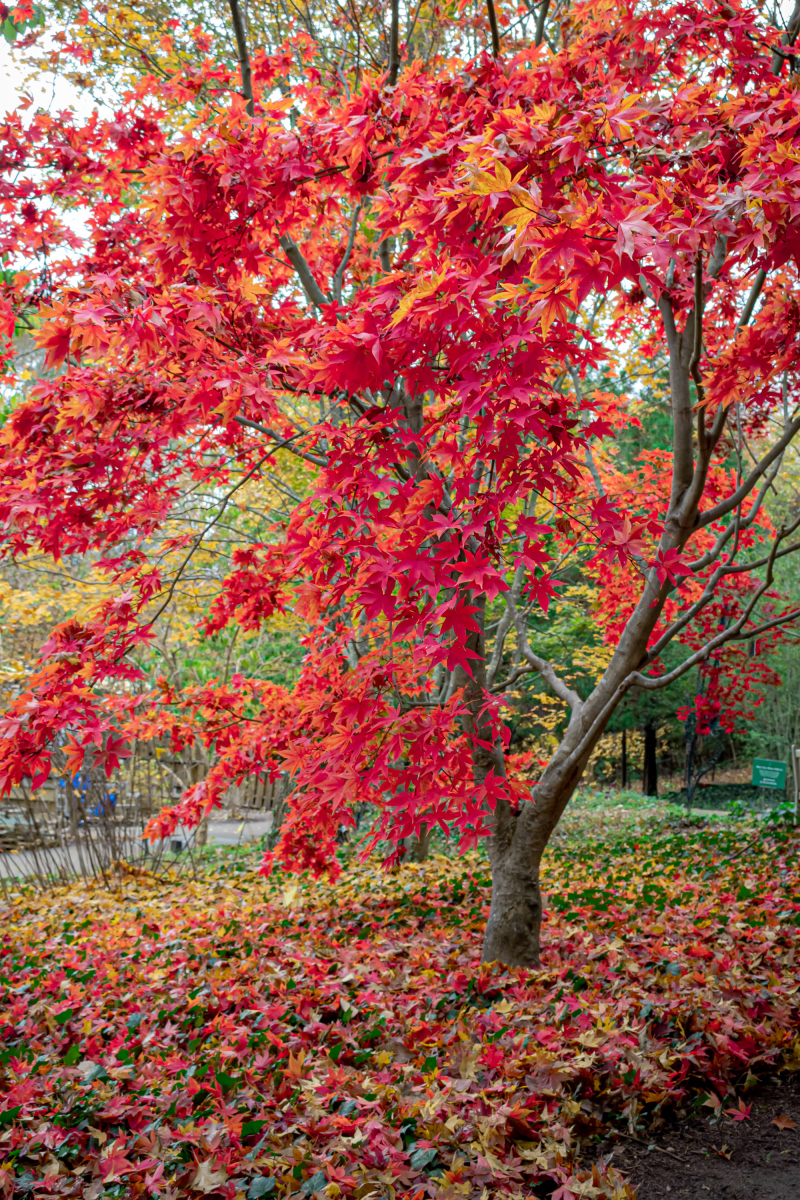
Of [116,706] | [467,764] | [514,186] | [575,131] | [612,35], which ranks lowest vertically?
[467,764]

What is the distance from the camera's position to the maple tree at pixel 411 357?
192 centimetres

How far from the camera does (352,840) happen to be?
29.5 ft

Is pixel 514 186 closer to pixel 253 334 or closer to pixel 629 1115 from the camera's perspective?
pixel 253 334

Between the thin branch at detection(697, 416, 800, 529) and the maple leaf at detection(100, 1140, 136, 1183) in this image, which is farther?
the thin branch at detection(697, 416, 800, 529)

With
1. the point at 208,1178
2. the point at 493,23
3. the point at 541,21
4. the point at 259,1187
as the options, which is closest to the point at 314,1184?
the point at 259,1187

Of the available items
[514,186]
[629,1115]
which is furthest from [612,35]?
[629,1115]

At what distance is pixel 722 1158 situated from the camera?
81.4 inches

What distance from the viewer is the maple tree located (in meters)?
1.92

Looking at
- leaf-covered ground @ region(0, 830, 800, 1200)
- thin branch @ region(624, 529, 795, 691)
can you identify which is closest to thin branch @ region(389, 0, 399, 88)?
thin branch @ region(624, 529, 795, 691)

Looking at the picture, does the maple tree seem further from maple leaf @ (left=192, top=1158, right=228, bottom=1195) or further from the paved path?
the paved path

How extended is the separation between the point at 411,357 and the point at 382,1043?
8.02ft

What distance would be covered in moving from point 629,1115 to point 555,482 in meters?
1.89

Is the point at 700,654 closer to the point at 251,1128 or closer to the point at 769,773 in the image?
the point at 251,1128

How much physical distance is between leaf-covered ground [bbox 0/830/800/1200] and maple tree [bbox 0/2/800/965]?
58cm
